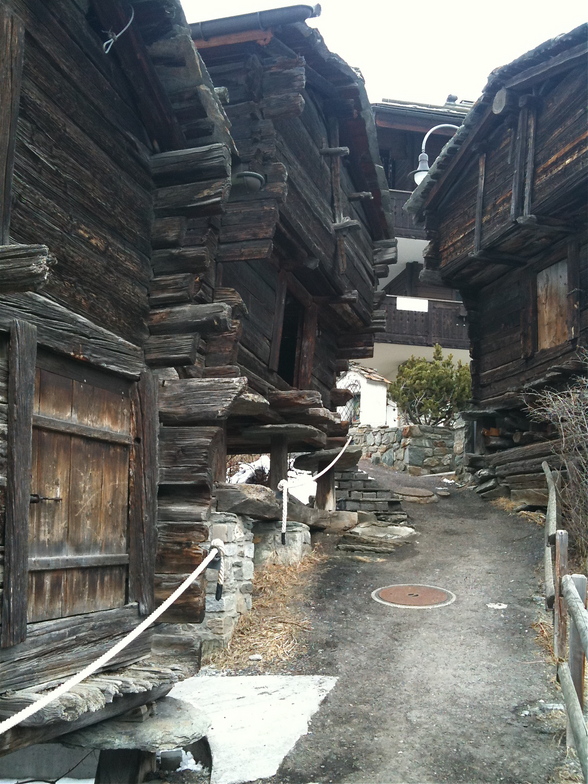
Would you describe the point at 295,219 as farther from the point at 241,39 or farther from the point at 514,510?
the point at 514,510

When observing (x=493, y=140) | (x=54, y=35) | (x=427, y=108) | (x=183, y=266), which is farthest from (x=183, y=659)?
(x=427, y=108)

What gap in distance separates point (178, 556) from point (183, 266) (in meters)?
2.08

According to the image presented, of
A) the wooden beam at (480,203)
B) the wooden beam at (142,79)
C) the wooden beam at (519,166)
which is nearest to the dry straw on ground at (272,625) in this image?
the wooden beam at (142,79)

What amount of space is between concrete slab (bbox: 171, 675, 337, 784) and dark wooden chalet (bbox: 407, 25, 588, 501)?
7.29 meters

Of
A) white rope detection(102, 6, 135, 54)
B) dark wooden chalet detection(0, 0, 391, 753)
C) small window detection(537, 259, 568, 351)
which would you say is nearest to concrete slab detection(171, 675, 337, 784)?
dark wooden chalet detection(0, 0, 391, 753)

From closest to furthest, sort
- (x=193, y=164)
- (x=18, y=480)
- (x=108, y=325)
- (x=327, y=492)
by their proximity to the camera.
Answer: (x=18, y=480), (x=108, y=325), (x=193, y=164), (x=327, y=492)

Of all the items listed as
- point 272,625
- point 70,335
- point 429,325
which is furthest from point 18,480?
point 429,325

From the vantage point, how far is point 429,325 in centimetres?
2286

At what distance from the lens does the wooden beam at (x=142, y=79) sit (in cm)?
499

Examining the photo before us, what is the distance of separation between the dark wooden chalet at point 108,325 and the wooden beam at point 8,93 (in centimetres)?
1

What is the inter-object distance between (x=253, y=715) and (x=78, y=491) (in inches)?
100

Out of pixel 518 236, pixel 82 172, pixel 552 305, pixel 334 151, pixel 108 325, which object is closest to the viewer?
pixel 82 172

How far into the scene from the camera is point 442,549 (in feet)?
36.8

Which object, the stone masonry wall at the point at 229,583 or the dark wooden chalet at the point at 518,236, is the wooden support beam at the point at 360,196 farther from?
the stone masonry wall at the point at 229,583
